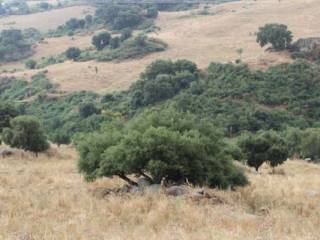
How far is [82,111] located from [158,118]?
153 feet

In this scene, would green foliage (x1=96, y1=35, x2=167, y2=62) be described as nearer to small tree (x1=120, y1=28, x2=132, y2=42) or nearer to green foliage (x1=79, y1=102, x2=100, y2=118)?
small tree (x1=120, y1=28, x2=132, y2=42)

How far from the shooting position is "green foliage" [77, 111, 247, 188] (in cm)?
1338

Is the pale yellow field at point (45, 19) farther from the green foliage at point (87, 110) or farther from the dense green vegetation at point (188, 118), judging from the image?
the green foliage at point (87, 110)

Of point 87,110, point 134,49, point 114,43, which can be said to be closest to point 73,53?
point 114,43

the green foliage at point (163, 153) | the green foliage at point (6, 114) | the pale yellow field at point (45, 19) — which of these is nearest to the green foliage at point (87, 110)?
the green foliage at point (6, 114)

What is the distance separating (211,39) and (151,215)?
277 feet

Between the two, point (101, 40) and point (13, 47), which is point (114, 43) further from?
point (13, 47)

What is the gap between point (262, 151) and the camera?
100 feet

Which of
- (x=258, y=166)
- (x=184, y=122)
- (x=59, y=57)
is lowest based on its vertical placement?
(x=59, y=57)

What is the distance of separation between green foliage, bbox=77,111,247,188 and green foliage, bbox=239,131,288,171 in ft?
49.0

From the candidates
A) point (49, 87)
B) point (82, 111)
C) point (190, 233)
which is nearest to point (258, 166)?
point (190, 233)

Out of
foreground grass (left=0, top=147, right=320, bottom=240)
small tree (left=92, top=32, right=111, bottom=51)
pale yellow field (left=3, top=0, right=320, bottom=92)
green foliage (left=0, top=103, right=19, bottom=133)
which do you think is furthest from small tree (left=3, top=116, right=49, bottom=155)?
small tree (left=92, top=32, right=111, bottom=51)

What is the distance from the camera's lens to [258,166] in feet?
99.8

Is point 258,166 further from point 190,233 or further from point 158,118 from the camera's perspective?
point 190,233
